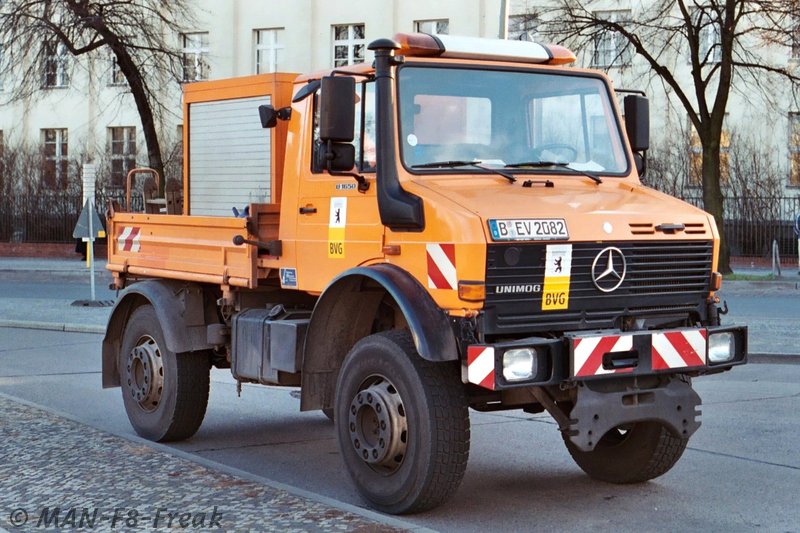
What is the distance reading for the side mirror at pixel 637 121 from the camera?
339 inches

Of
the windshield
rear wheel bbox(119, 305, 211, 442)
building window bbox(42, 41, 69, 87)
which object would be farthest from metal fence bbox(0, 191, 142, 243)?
the windshield

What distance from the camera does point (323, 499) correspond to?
7.19 meters

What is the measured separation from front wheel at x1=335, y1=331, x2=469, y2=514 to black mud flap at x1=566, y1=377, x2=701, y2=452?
0.61 metres

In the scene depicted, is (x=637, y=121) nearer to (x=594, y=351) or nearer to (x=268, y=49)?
(x=594, y=351)

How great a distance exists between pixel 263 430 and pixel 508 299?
3989 mm

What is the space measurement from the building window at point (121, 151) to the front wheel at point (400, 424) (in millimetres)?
33867

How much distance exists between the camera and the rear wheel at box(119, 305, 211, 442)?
9.77 metres

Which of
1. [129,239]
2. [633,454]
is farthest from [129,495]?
[129,239]

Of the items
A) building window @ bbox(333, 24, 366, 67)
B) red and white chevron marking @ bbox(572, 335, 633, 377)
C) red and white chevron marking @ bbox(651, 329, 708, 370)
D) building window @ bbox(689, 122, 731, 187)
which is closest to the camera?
red and white chevron marking @ bbox(572, 335, 633, 377)

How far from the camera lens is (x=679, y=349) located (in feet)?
24.6

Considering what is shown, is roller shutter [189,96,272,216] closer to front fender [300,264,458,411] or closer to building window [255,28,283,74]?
front fender [300,264,458,411]

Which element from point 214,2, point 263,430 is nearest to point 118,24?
point 214,2

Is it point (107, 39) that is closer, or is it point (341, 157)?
point (341, 157)

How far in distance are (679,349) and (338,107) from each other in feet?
7.52
